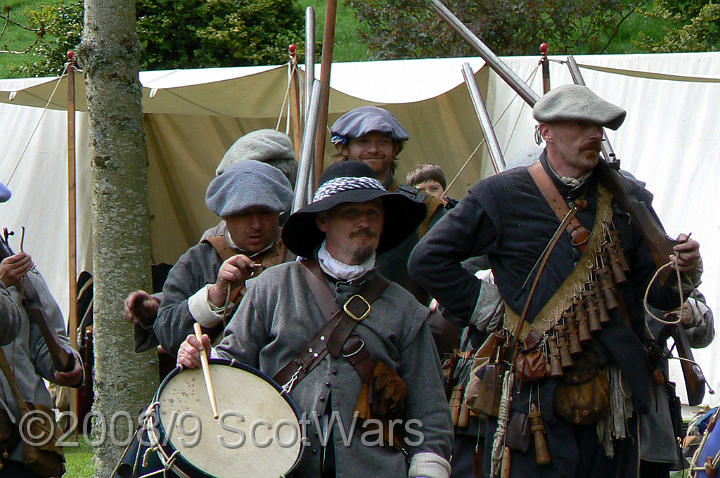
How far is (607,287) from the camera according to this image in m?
4.08

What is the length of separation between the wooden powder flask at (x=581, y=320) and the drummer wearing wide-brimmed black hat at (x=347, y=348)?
687mm

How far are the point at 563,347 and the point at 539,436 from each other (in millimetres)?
330

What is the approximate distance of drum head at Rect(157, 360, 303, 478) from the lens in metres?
3.20

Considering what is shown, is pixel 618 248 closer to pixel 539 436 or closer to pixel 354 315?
pixel 539 436

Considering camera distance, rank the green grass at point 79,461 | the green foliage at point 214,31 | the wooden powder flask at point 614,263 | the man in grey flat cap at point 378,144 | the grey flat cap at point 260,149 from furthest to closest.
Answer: the green foliage at point 214,31, the green grass at point 79,461, the grey flat cap at point 260,149, the man in grey flat cap at point 378,144, the wooden powder flask at point 614,263

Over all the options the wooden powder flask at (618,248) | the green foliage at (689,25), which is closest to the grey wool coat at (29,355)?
the wooden powder flask at (618,248)

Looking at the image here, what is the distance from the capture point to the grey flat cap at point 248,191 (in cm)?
439

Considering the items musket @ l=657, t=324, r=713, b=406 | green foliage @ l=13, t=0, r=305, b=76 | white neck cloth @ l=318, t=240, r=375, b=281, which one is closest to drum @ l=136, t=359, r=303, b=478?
white neck cloth @ l=318, t=240, r=375, b=281

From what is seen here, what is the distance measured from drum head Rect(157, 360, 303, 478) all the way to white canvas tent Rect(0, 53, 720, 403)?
509 centimetres

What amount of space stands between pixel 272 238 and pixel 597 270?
4.23ft

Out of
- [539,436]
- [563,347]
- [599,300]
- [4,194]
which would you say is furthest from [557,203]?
[4,194]

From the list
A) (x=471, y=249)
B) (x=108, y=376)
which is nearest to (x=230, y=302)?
(x=471, y=249)

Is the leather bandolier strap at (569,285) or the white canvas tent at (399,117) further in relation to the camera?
the white canvas tent at (399,117)

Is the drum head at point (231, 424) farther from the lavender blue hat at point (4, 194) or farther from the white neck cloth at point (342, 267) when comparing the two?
the lavender blue hat at point (4, 194)
